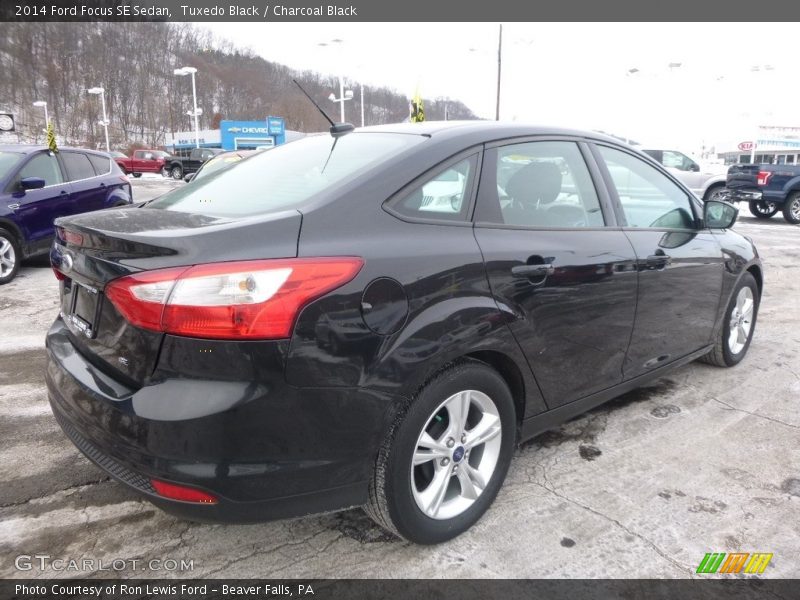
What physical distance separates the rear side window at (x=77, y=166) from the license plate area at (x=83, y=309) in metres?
6.55

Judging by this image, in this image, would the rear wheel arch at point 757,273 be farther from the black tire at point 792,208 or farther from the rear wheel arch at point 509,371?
the black tire at point 792,208

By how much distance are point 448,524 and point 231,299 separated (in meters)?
1.27

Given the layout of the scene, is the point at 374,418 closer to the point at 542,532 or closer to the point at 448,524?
the point at 448,524

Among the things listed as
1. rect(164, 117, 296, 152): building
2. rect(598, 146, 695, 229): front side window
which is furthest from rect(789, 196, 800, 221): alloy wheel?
rect(164, 117, 296, 152): building

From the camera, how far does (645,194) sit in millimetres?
3381

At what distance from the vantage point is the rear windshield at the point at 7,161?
22.9 ft

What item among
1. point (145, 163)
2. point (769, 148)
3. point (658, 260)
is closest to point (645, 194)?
point (658, 260)

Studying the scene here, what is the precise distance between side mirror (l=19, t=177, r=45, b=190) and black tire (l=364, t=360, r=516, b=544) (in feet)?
21.9

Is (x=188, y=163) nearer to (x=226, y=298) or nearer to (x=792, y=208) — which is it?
(x=792, y=208)

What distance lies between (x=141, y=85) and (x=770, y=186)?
101429mm

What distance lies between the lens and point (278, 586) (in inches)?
83.3

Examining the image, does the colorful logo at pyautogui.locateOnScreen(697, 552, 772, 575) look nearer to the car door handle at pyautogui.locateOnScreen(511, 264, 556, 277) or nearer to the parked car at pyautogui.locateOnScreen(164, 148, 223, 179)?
the car door handle at pyautogui.locateOnScreen(511, 264, 556, 277)

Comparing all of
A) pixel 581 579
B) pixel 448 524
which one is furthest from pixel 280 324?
pixel 581 579

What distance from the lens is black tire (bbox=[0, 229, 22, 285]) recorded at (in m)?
6.82
